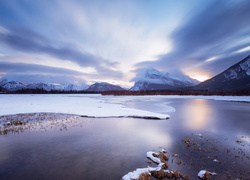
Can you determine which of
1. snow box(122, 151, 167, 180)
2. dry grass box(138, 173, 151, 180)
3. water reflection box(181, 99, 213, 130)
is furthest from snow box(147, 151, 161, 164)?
water reflection box(181, 99, 213, 130)

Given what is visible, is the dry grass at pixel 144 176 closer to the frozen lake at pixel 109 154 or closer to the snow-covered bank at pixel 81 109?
the frozen lake at pixel 109 154

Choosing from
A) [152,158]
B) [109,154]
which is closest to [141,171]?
[152,158]

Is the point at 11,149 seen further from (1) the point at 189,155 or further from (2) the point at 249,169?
(2) the point at 249,169

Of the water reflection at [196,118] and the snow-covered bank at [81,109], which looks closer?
the water reflection at [196,118]

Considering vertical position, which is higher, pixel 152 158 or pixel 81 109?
pixel 81 109

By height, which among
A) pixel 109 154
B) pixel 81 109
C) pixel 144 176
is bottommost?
pixel 109 154

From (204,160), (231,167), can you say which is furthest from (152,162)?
(231,167)

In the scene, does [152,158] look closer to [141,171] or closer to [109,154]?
[141,171]

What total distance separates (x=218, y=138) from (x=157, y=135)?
5.24 m

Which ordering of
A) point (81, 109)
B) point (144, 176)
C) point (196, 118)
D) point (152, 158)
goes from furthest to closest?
point (81, 109), point (196, 118), point (152, 158), point (144, 176)

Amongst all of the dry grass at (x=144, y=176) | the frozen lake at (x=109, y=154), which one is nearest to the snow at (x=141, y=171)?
the dry grass at (x=144, y=176)

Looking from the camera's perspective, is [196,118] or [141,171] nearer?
[141,171]

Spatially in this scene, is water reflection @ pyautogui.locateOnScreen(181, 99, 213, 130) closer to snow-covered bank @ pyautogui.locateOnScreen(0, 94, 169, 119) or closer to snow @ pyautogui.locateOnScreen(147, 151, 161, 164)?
snow-covered bank @ pyautogui.locateOnScreen(0, 94, 169, 119)

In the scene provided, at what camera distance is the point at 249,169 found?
6.48 meters
